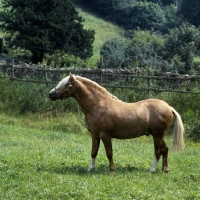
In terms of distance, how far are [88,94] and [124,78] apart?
9.99m

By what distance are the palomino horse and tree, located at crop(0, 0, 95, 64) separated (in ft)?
74.9

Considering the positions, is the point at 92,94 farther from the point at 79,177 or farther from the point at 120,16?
the point at 120,16

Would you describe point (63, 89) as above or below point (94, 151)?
above

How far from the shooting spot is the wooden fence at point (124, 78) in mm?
17562

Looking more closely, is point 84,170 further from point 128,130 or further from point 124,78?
point 124,78

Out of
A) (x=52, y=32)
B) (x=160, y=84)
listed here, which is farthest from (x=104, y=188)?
(x=52, y=32)

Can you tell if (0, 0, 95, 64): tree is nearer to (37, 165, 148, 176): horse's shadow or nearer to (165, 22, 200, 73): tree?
(165, 22, 200, 73): tree

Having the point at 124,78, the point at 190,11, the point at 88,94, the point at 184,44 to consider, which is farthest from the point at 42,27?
the point at 190,11

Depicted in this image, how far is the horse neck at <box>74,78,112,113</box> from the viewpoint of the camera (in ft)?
30.9

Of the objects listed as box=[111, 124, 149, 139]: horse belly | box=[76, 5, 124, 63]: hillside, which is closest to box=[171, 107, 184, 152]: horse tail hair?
box=[111, 124, 149, 139]: horse belly

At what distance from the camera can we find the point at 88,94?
31.0 feet

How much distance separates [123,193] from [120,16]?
6195 cm

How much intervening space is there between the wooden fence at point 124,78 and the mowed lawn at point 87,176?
545cm

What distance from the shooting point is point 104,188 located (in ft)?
24.9
